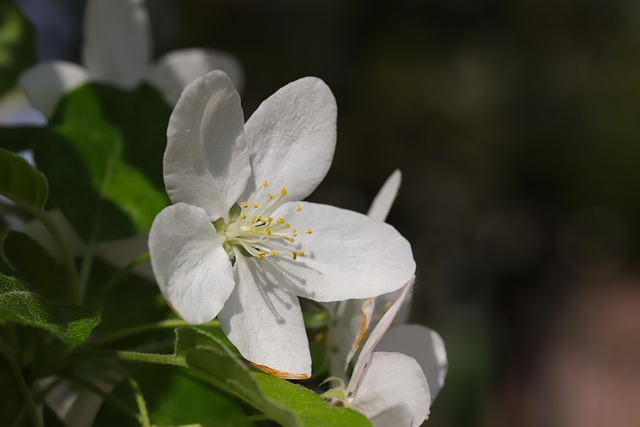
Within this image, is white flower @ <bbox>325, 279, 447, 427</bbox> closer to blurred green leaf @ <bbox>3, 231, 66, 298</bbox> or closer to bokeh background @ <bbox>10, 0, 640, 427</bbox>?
blurred green leaf @ <bbox>3, 231, 66, 298</bbox>

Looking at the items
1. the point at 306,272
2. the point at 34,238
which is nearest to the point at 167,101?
the point at 34,238

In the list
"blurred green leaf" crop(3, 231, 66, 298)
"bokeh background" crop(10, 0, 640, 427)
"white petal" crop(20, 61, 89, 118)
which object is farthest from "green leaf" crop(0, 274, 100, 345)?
"bokeh background" crop(10, 0, 640, 427)

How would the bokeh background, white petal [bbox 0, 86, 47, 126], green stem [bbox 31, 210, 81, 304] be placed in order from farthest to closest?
1. the bokeh background
2. white petal [bbox 0, 86, 47, 126]
3. green stem [bbox 31, 210, 81, 304]

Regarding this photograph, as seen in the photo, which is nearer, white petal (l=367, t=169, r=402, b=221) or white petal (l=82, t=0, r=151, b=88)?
white petal (l=367, t=169, r=402, b=221)

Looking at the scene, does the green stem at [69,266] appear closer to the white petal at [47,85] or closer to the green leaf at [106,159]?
the green leaf at [106,159]

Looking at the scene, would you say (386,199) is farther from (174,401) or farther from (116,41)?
(116,41)

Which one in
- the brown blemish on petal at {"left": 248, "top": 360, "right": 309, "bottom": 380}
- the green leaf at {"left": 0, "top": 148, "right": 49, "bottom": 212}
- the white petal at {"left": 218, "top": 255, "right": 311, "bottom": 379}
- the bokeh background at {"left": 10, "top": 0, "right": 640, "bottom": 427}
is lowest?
the bokeh background at {"left": 10, "top": 0, "right": 640, "bottom": 427}

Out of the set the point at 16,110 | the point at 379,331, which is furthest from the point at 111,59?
the point at 379,331
